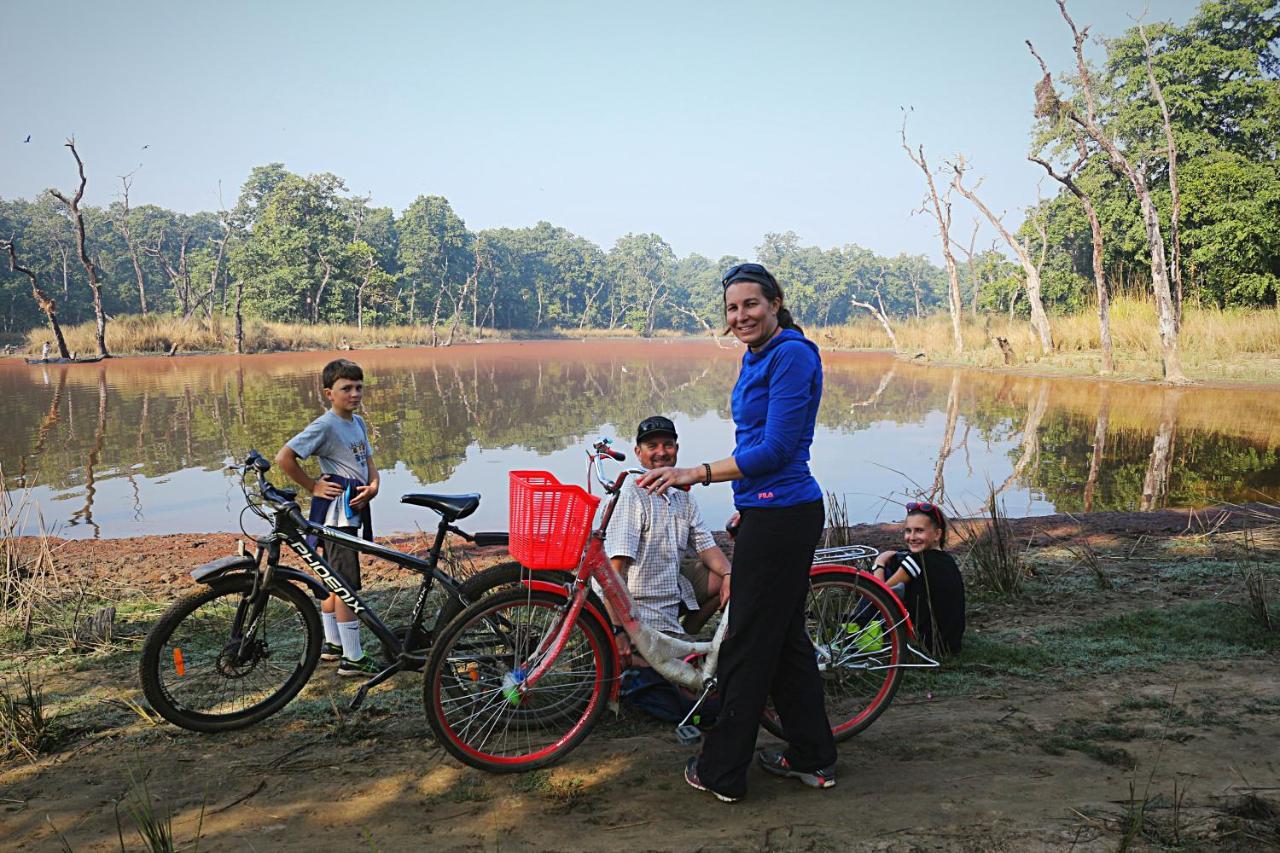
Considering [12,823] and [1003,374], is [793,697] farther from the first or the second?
[1003,374]

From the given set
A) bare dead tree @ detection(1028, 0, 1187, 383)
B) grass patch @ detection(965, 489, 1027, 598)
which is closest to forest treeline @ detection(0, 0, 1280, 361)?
bare dead tree @ detection(1028, 0, 1187, 383)

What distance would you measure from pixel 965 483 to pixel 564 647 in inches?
322

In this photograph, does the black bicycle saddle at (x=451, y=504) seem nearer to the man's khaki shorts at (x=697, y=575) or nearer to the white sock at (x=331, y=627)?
the white sock at (x=331, y=627)

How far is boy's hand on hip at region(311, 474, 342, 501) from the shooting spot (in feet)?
13.3

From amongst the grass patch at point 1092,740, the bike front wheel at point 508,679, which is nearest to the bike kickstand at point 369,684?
the bike front wheel at point 508,679

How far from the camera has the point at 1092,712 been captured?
3424 mm

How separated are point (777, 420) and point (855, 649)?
140cm

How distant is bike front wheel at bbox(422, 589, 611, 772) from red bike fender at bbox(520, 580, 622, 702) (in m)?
0.02

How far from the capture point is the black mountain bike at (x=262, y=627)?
3.41 metres

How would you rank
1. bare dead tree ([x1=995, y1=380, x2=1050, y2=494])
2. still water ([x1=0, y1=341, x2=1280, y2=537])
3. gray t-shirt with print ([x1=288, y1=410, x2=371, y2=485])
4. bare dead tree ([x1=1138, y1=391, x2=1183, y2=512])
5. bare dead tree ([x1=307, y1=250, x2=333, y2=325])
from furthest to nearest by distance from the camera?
bare dead tree ([x1=307, y1=250, x2=333, y2=325]) → bare dead tree ([x1=995, y1=380, x2=1050, y2=494]) → still water ([x1=0, y1=341, x2=1280, y2=537]) → bare dead tree ([x1=1138, y1=391, x2=1183, y2=512]) → gray t-shirt with print ([x1=288, y1=410, x2=371, y2=485])

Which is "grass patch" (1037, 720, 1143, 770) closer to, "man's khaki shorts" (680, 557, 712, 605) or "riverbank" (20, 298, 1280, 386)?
"man's khaki shorts" (680, 557, 712, 605)

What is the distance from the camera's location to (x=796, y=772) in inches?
115

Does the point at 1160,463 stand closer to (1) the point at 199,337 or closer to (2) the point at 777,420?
(2) the point at 777,420

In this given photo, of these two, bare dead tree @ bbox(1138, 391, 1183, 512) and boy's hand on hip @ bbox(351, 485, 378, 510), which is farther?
bare dead tree @ bbox(1138, 391, 1183, 512)
